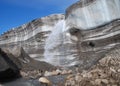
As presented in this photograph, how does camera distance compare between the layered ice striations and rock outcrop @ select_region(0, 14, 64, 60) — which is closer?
the layered ice striations

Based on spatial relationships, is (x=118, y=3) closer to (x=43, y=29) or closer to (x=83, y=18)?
(x=83, y=18)

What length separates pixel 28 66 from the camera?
1744cm

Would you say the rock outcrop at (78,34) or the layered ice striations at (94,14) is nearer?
the rock outcrop at (78,34)

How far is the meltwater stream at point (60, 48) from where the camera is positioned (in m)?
20.6

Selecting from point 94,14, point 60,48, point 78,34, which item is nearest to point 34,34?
point 60,48

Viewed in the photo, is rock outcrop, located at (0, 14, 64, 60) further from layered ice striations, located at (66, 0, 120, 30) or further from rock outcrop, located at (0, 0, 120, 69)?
layered ice striations, located at (66, 0, 120, 30)

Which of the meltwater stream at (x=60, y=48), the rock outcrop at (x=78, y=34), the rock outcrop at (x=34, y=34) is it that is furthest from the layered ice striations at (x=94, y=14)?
the rock outcrop at (x=34, y=34)

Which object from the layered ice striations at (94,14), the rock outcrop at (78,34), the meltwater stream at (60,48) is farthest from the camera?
the meltwater stream at (60,48)

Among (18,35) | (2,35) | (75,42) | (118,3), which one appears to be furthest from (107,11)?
(2,35)

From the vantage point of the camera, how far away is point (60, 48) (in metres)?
21.5

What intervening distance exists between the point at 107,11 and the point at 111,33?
1596 millimetres

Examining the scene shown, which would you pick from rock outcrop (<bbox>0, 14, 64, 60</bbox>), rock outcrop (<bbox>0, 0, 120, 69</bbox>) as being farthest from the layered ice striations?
rock outcrop (<bbox>0, 14, 64, 60</bbox>)

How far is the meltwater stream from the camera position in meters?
20.6

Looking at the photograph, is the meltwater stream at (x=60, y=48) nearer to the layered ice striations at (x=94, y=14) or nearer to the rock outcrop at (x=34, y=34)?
the rock outcrop at (x=34, y=34)
